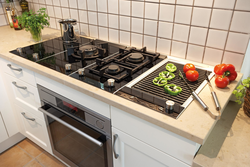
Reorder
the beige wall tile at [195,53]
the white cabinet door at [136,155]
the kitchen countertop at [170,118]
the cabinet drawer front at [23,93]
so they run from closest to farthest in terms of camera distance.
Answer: the kitchen countertop at [170,118]
the white cabinet door at [136,155]
the beige wall tile at [195,53]
the cabinet drawer front at [23,93]

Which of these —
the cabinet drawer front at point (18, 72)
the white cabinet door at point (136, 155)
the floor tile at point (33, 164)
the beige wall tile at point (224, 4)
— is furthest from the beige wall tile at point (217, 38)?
the floor tile at point (33, 164)

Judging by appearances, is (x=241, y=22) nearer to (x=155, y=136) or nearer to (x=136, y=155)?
(x=155, y=136)

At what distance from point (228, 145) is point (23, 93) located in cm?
146

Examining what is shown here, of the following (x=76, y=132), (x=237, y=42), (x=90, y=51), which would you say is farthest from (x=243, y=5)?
Answer: (x=76, y=132)

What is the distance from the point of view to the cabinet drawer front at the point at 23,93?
1549mm

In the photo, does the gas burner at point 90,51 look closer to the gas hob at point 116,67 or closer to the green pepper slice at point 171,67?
the gas hob at point 116,67

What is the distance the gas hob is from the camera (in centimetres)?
99

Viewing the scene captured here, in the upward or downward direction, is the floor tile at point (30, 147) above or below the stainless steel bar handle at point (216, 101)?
below

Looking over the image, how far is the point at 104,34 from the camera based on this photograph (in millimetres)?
1748

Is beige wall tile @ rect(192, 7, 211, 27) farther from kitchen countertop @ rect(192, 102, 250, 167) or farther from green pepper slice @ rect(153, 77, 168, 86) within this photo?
kitchen countertop @ rect(192, 102, 250, 167)

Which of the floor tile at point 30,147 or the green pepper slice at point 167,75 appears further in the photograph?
the floor tile at point 30,147

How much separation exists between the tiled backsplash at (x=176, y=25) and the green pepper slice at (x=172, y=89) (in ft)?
1.36

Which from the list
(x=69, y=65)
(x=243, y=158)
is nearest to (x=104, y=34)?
(x=69, y=65)

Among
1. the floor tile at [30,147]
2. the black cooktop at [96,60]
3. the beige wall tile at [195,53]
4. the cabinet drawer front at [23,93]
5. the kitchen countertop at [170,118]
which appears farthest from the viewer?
the floor tile at [30,147]
